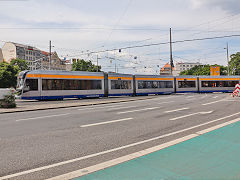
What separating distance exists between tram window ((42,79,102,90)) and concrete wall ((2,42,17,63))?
79.2 meters

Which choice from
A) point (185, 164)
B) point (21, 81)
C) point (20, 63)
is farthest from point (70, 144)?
point (20, 63)

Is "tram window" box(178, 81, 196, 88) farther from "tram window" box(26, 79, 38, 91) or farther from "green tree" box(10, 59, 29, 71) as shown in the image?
"green tree" box(10, 59, 29, 71)

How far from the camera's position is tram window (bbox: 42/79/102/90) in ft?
68.4

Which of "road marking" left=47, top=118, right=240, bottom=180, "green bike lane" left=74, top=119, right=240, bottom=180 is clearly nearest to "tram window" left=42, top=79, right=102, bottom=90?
"road marking" left=47, top=118, right=240, bottom=180

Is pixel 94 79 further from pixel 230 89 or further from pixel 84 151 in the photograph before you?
pixel 230 89

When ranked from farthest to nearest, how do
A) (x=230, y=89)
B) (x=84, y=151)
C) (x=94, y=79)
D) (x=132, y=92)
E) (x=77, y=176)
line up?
(x=230, y=89) → (x=132, y=92) → (x=94, y=79) → (x=84, y=151) → (x=77, y=176)

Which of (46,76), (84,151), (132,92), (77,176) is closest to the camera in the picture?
(77,176)

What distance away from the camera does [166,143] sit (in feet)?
17.6

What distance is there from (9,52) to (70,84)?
8312cm

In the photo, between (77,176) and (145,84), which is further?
(145,84)

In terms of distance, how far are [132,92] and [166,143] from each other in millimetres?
23562

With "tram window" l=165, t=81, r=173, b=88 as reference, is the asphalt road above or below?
below

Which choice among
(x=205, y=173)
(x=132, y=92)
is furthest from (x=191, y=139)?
(x=132, y=92)

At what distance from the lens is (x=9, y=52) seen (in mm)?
90812
